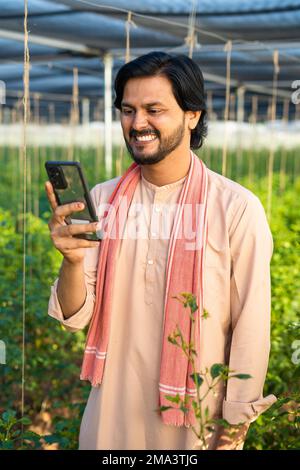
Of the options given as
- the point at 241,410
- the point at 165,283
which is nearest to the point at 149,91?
the point at 165,283

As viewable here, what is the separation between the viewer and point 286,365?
2.95 metres

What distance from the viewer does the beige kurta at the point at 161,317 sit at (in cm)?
169

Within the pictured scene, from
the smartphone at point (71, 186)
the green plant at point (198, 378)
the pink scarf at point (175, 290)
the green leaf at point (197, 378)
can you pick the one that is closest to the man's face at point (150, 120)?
the pink scarf at point (175, 290)

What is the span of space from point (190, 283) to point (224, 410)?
0.31 m

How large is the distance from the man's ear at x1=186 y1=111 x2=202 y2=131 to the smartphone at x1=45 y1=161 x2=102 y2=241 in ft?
1.34

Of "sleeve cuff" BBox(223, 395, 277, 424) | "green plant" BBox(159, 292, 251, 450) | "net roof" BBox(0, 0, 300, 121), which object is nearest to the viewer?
"green plant" BBox(159, 292, 251, 450)

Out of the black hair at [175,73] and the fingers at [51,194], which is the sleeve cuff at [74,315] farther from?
the black hair at [175,73]

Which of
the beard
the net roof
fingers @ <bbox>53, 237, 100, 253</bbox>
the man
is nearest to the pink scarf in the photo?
the man

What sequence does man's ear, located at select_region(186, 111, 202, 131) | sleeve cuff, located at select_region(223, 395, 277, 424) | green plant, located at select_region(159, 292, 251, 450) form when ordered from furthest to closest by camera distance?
man's ear, located at select_region(186, 111, 202, 131), sleeve cuff, located at select_region(223, 395, 277, 424), green plant, located at select_region(159, 292, 251, 450)

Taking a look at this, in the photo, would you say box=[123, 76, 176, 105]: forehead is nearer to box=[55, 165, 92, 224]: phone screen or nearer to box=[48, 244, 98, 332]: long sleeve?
box=[55, 165, 92, 224]: phone screen

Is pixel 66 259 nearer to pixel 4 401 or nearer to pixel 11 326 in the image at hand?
pixel 11 326

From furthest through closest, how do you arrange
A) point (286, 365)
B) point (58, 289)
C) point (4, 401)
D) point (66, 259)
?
point (4, 401) < point (286, 365) < point (58, 289) < point (66, 259)

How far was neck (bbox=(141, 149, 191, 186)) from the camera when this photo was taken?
5.78 ft
